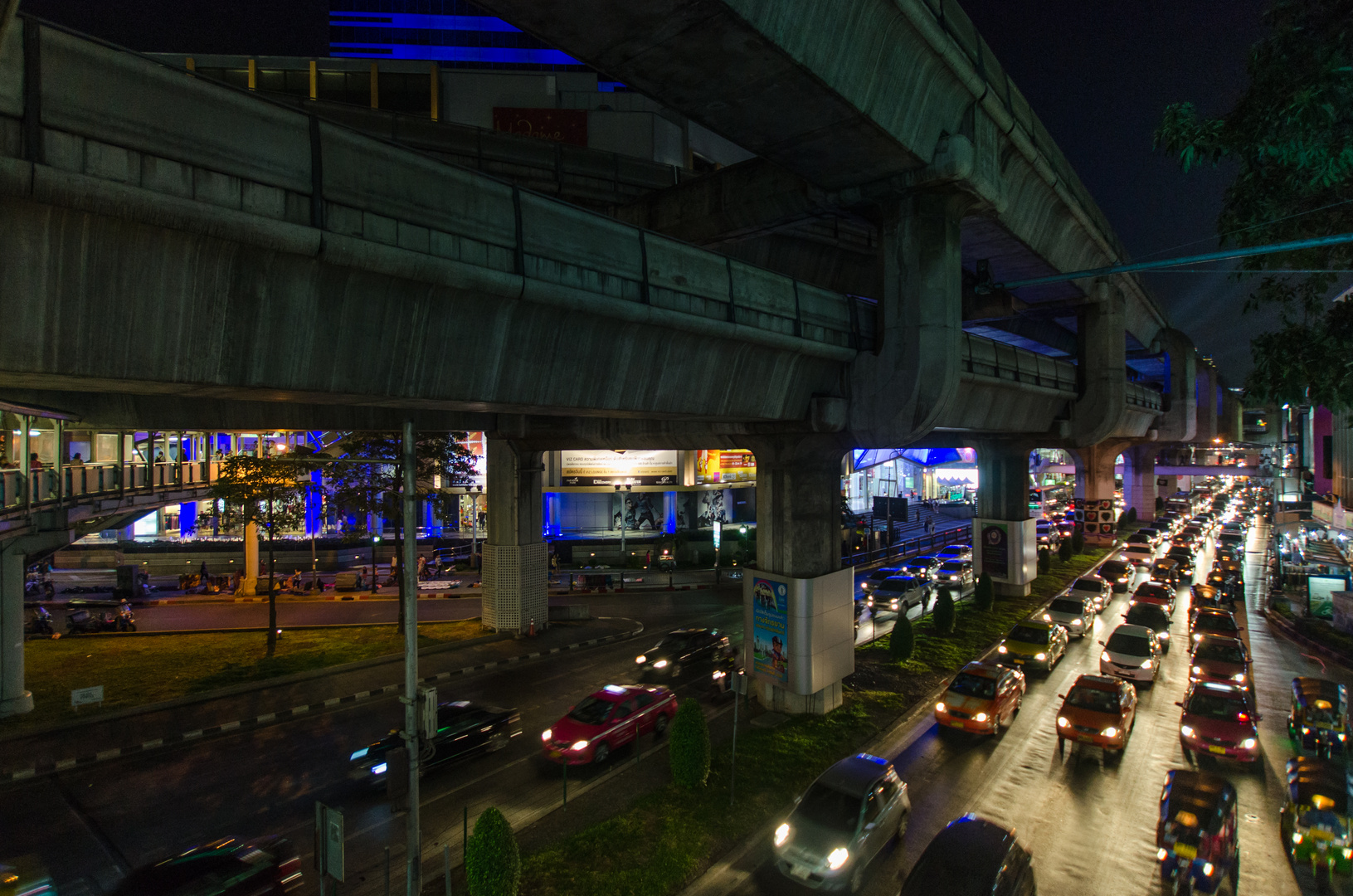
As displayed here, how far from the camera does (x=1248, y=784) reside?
13.2m

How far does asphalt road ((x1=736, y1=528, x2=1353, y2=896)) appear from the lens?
10242 millimetres

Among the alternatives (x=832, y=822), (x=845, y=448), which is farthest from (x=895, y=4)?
(x=832, y=822)

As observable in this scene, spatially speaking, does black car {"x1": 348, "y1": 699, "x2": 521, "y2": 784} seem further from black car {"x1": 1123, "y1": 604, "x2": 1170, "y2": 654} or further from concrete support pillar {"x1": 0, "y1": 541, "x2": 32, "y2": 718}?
black car {"x1": 1123, "y1": 604, "x2": 1170, "y2": 654}

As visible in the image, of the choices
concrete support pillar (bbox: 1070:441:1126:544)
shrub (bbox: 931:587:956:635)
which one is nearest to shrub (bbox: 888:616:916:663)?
shrub (bbox: 931:587:956:635)

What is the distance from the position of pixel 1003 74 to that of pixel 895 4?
297 inches

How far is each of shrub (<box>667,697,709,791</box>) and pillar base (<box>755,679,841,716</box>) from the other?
14.6 ft

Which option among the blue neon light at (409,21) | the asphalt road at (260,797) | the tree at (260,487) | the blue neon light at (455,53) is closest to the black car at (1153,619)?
the asphalt road at (260,797)

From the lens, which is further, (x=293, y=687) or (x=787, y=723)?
(x=293, y=687)

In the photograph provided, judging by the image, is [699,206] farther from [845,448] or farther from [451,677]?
[451,677]

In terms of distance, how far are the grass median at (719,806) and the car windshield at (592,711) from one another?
7.88 feet

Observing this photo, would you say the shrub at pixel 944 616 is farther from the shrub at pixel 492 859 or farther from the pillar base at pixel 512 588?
the shrub at pixel 492 859

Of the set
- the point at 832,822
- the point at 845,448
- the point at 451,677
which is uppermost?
the point at 845,448

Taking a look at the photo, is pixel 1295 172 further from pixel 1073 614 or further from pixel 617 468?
pixel 617 468

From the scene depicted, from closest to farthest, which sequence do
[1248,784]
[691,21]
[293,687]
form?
[691,21], [1248,784], [293,687]
